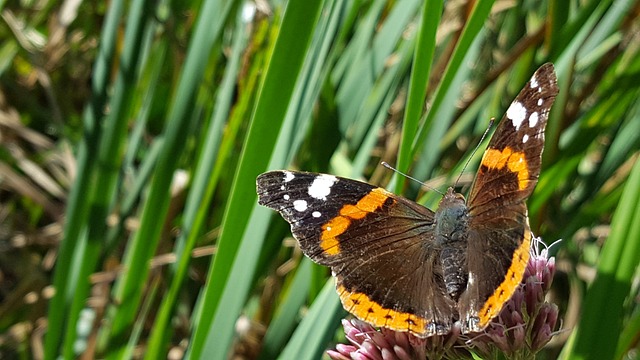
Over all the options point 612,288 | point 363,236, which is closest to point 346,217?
point 363,236

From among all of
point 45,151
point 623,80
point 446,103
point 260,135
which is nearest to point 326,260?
point 260,135

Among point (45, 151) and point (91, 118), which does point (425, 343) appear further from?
point (45, 151)

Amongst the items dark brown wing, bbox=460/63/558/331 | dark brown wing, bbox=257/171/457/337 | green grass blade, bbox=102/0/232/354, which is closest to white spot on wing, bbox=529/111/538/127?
dark brown wing, bbox=460/63/558/331

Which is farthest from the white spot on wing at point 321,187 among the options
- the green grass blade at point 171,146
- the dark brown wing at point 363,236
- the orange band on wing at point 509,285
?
the green grass blade at point 171,146

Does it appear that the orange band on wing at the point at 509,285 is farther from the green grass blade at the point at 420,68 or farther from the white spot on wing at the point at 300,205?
the white spot on wing at the point at 300,205

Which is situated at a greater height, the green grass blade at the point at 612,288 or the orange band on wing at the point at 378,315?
the green grass blade at the point at 612,288

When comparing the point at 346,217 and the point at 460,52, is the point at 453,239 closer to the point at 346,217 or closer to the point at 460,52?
the point at 346,217

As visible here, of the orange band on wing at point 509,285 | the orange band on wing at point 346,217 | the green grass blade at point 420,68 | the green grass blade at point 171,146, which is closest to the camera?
the orange band on wing at point 509,285
